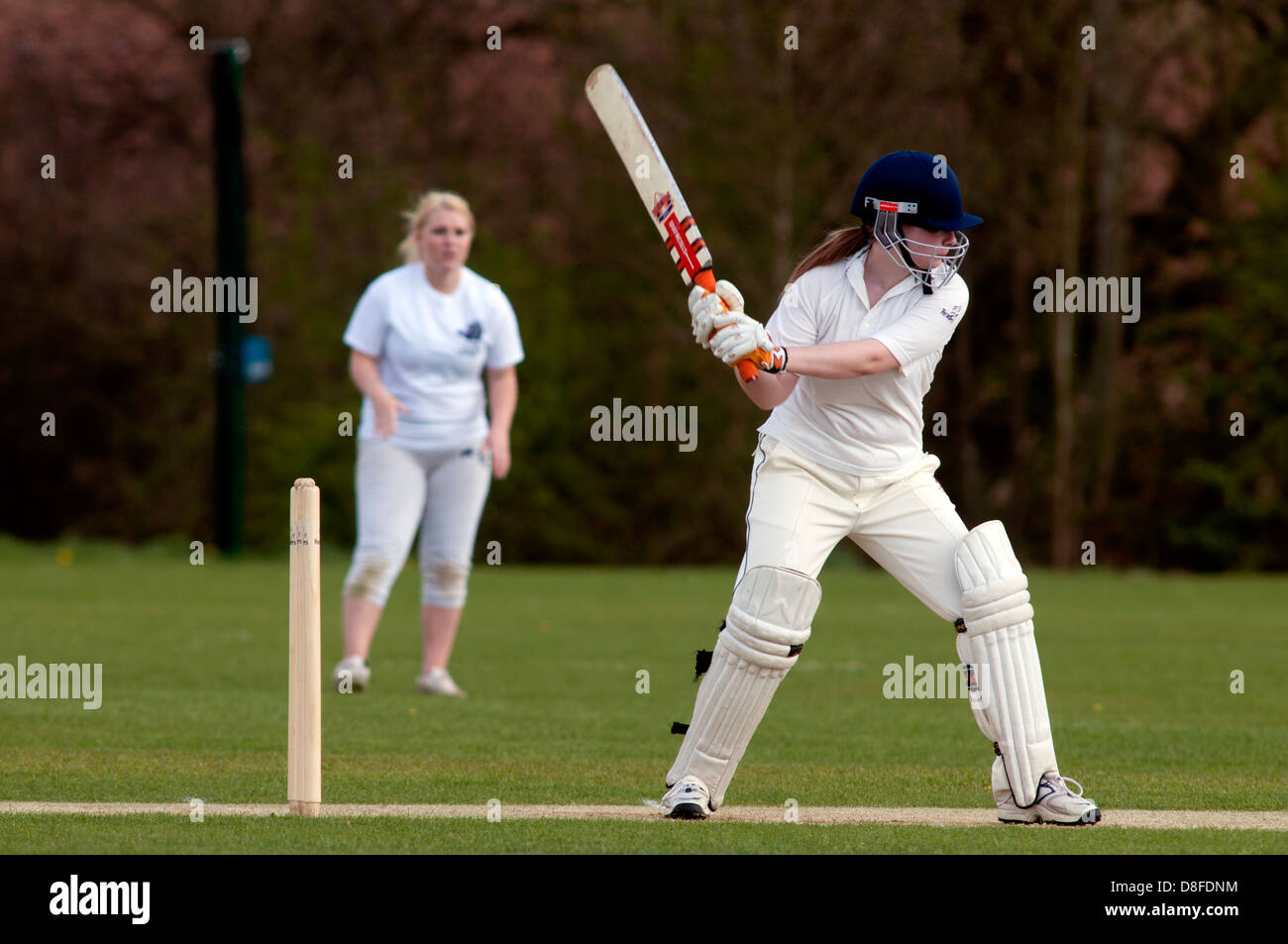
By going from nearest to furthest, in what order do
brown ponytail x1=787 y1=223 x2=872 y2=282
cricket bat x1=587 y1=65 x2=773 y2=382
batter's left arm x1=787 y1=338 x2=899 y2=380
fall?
batter's left arm x1=787 y1=338 x2=899 y2=380, brown ponytail x1=787 y1=223 x2=872 y2=282, cricket bat x1=587 y1=65 x2=773 y2=382

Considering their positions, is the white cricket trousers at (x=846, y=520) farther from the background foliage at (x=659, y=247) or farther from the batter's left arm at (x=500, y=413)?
the background foliage at (x=659, y=247)

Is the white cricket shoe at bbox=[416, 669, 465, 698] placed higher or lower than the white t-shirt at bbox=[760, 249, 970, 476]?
lower

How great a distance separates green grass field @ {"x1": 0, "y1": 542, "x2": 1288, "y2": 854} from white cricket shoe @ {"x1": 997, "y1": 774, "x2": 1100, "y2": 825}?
17 centimetres

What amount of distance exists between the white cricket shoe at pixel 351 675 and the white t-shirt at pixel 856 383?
3906 millimetres

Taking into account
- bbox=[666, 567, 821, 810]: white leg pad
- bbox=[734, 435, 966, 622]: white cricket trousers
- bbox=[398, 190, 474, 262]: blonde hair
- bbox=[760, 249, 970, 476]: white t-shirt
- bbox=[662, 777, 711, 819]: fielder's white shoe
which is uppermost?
bbox=[398, 190, 474, 262]: blonde hair

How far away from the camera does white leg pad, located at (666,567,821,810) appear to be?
568 centimetres

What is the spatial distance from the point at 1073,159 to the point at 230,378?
10.4m

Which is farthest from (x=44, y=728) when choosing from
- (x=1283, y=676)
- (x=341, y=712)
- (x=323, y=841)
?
(x=1283, y=676)

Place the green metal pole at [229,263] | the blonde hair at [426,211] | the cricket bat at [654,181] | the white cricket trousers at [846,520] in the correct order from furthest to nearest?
the green metal pole at [229,263] → the blonde hair at [426,211] → the cricket bat at [654,181] → the white cricket trousers at [846,520]

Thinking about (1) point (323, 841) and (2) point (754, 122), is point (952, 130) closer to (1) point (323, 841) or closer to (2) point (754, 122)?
(2) point (754, 122)

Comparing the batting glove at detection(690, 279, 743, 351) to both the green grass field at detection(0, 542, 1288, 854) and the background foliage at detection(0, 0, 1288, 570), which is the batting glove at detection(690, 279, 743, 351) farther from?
the background foliage at detection(0, 0, 1288, 570)

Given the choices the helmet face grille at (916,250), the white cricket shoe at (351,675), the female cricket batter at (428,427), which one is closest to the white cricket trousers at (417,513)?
the female cricket batter at (428,427)

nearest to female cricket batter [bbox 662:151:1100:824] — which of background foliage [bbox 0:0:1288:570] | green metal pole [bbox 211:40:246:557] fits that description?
background foliage [bbox 0:0:1288:570]

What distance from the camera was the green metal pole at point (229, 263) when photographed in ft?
73.5
